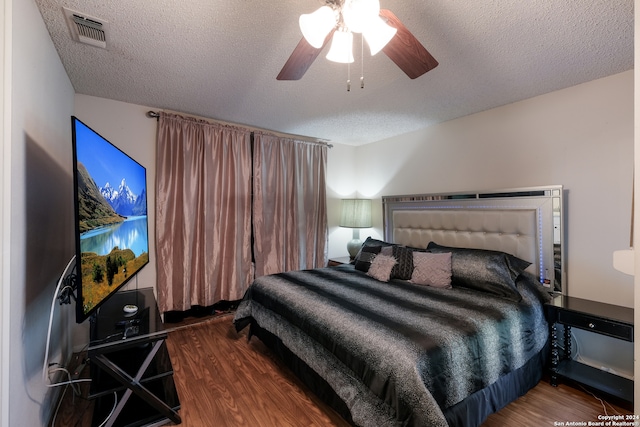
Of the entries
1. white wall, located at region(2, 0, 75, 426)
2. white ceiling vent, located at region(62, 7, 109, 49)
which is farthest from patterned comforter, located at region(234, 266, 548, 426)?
white ceiling vent, located at region(62, 7, 109, 49)

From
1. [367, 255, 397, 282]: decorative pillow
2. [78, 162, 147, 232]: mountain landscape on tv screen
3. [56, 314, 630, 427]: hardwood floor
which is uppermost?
[78, 162, 147, 232]: mountain landscape on tv screen

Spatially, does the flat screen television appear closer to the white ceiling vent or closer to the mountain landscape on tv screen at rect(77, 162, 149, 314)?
the mountain landscape on tv screen at rect(77, 162, 149, 314)

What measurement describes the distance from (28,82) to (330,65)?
169cm

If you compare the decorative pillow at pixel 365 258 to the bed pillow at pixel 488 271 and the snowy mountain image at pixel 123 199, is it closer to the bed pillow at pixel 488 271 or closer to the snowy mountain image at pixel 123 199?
the bed pillow at pixel 488 271

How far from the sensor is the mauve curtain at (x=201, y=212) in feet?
9.58

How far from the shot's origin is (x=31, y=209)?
4.51 feet

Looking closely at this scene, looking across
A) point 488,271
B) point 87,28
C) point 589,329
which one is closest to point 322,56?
point 87,28

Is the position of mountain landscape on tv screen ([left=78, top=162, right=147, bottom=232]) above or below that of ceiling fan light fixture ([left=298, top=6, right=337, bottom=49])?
below

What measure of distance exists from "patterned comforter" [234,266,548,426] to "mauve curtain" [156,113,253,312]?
1050 millimetres

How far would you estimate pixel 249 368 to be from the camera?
2223mm

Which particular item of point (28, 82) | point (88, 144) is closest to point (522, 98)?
point (88, 144)

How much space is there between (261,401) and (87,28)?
8.36ft

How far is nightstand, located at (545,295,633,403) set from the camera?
5.85 ft

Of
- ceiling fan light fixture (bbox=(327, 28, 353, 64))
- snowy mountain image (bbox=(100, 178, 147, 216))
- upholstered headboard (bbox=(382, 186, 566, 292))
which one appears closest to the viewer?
ceiling fan light fixture (bbox=(327, 28, 353, 64))
